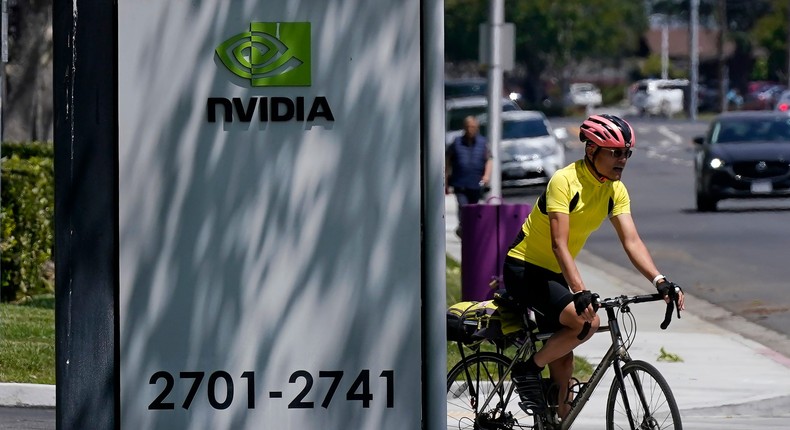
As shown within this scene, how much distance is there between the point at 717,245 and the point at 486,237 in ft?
31.5

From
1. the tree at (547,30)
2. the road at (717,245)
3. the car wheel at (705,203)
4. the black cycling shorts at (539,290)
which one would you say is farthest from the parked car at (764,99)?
the black cycling shorts at (539,290)

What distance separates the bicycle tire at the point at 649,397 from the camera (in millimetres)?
6895

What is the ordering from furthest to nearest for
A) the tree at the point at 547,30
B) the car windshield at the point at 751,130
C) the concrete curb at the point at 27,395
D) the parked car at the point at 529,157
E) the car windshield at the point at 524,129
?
the tree at the point at 547,30 → the car windshield at the point at 524,129 → the parked car at the point at 529,157 → the car windshield at the point at 751,130 → the concrete curb at the point at 27,395

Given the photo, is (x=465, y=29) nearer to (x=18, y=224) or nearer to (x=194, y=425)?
(x=18, y=224)

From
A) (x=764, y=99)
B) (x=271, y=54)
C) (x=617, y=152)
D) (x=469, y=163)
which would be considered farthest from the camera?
(x=764, y=99)

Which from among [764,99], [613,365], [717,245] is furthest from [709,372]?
[764,99]

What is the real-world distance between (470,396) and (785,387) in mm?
3392

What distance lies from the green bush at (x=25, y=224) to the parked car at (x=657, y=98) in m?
64.6

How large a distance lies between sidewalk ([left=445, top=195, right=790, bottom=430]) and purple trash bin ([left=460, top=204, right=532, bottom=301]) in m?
0.96

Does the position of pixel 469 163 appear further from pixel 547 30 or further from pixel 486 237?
pixel 547 30

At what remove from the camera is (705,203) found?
1012 inches

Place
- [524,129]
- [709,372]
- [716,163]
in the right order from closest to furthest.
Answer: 1. [709,372]
2. [716,163]
3. [524,129]

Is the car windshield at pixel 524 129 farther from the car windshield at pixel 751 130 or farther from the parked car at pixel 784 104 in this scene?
the parked car at pixel 784 104

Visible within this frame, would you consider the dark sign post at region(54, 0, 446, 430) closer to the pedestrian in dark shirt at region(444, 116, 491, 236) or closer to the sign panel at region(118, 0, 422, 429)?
the sign panel at region(118, 0, 422, 429)
